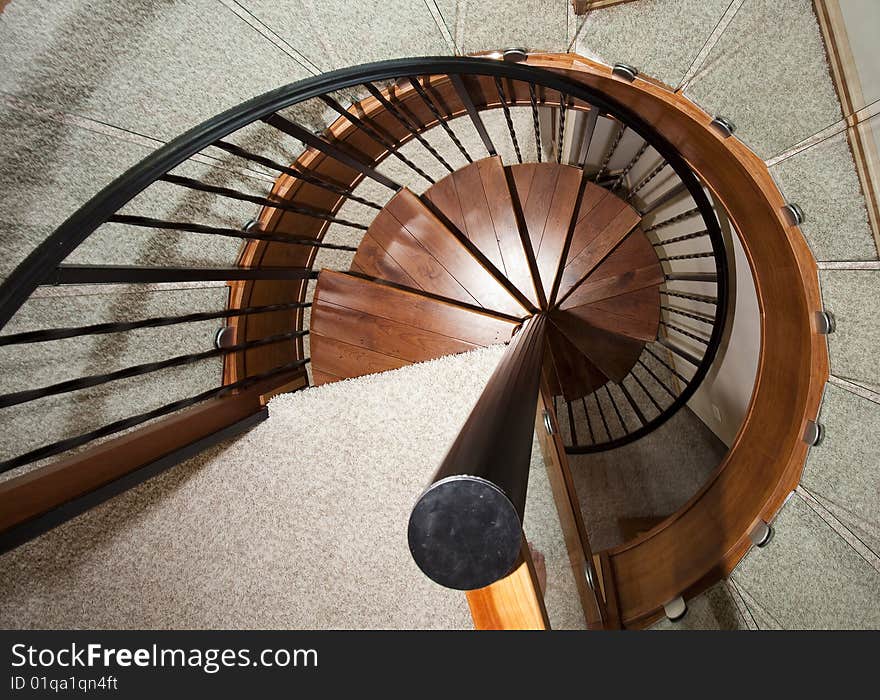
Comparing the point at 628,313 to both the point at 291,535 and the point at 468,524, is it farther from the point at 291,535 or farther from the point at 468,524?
the point at 468,524

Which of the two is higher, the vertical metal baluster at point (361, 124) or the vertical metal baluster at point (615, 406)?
the vertical metal baluster at point (361, 124)

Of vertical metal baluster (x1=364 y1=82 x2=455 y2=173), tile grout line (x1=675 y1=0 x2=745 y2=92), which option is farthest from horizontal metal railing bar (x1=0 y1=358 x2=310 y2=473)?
tile grout line (x1=675 y1=0 x2=745 y2=92)

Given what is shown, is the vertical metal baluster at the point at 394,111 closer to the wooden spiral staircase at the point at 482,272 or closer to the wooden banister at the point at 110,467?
the wooden spiral staircase at the point at 482,272

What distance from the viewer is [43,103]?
6.22ft

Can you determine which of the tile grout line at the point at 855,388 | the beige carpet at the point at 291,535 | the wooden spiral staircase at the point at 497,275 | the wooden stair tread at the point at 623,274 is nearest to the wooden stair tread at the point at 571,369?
the wooden spiral staircase at the point at 497,275

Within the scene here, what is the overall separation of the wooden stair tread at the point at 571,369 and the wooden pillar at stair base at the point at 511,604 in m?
2.74

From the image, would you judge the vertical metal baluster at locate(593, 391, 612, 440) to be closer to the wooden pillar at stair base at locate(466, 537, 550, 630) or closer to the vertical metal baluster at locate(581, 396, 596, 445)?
the vertical metal baluster at locate(581, 396, 596, 445)

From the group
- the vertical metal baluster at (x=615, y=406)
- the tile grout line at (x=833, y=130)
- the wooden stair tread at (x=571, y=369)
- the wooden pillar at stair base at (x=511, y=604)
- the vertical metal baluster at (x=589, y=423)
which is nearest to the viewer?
the wooden pillar at stair base at (x=511, y=604)

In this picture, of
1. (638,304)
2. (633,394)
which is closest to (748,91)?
(638,304)

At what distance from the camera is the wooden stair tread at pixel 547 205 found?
2.86m

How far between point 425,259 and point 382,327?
1.56 ft

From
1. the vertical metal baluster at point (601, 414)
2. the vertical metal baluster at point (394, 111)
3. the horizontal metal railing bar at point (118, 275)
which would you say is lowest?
the horizontal metal railing bar at point (118, 275)

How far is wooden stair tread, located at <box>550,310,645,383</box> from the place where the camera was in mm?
3115

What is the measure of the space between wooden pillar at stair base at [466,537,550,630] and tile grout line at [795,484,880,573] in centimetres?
178
